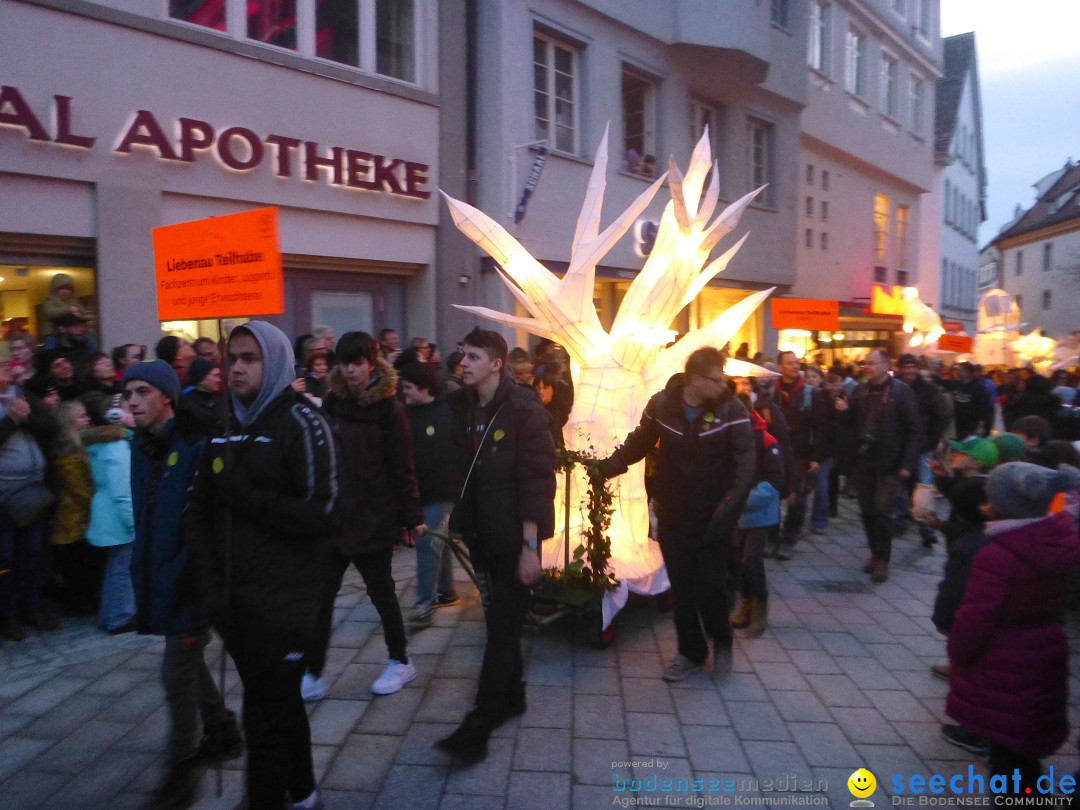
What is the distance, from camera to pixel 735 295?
18188 millimetres

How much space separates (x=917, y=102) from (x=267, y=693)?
28.9m

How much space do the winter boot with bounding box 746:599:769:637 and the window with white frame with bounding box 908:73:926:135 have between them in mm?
24845

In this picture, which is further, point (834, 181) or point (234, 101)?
point (834, 181)

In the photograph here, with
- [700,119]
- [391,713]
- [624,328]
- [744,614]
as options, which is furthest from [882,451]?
[700,119]

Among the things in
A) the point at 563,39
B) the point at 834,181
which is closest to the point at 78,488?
the point at 563,39

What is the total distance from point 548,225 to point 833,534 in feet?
21.2

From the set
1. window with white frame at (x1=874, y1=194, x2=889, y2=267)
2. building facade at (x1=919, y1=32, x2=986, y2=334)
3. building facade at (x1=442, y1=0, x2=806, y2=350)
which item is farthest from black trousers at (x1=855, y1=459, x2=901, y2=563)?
building facade at (x1=919, y1=32, x2=986, y2=334)

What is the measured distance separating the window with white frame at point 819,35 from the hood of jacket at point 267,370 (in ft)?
67.2

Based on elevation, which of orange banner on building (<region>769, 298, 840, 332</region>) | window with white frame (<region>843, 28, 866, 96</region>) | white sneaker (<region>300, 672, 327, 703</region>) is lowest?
white sneaker (<region>300, 672, 327, 703</region>)

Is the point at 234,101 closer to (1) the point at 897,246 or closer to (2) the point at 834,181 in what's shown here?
(2) the point at 834,181

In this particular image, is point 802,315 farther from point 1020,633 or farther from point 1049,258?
point 1049,258

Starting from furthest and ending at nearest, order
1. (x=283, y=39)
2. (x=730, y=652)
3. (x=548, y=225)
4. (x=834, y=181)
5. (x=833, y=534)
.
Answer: (x=834, y=181)
(x=548, y=225)
(x=283, y=39)
(x=833, y=534)
(x=730, y=652)

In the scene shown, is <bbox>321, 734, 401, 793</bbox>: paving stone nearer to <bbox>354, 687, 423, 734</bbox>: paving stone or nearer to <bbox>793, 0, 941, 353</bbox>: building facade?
<bbox>354, 687, 423, 734</bbox>: paving stone

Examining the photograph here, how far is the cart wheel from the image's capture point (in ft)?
17.1
